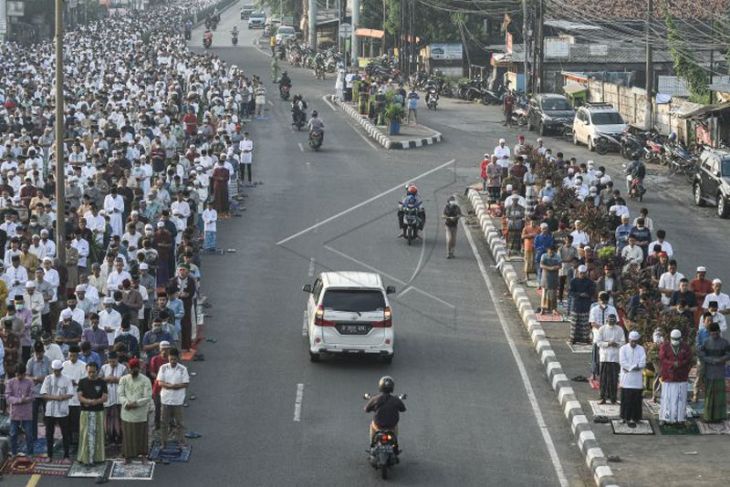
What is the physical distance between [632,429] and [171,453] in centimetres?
585

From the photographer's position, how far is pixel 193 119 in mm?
45844

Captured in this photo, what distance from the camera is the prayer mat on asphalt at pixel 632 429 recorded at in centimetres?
1952

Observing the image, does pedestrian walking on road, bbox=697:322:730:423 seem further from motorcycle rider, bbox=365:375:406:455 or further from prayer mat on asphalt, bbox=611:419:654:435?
motorcycle rider, bbox=365:375:406:455

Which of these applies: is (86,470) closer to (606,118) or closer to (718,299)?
(718,299)

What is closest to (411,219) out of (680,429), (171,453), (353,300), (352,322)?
(353,300)

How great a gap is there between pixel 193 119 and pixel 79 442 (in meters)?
28.3

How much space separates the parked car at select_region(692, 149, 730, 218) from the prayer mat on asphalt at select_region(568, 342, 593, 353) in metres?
13.9

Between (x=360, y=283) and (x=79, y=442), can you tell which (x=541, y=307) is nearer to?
(x=360, y=283)

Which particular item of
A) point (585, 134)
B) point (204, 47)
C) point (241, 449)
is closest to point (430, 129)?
point (585, 134)

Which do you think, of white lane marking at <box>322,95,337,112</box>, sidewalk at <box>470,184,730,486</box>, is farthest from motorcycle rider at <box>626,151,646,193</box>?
white lane marking at <box>322,95,337,112</box>

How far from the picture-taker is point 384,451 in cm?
1758

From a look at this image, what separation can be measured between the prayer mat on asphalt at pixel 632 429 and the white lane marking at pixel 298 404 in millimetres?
4082

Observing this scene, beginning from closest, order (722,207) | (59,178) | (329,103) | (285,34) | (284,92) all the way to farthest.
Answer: (59,178)
(722,207)
(284,92)
(329,103)
(285,34)

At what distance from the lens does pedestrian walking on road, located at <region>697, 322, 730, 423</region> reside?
19.8m
